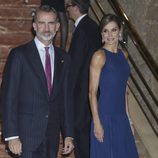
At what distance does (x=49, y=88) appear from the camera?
3898 millimetres

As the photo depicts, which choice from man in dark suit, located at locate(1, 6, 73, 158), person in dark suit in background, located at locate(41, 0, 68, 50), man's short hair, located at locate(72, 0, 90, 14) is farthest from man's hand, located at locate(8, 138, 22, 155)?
person in dark suit in background, located at locate(41, 0, 68, 50)

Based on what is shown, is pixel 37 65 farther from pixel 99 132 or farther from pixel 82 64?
pixel 82 64

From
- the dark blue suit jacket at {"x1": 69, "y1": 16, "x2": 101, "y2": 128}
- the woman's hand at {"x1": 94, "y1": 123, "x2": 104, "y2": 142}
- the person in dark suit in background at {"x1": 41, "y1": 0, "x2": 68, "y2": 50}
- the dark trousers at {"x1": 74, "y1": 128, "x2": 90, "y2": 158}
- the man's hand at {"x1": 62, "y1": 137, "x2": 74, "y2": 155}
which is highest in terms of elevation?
the person in dark suit in background at {"x1": 41, "y1": 0, "x2": 68, "y2": 50}

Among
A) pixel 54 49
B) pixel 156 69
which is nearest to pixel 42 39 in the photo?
pixel 54 49

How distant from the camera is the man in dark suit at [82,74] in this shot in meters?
5.16

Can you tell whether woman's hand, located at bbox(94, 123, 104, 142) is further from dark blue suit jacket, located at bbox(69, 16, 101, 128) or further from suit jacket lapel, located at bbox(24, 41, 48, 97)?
dark blue suit jacket, located at bbox(69, 16, 101, 128)

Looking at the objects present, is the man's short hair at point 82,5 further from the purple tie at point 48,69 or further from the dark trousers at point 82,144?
the purple tie at point 48,69

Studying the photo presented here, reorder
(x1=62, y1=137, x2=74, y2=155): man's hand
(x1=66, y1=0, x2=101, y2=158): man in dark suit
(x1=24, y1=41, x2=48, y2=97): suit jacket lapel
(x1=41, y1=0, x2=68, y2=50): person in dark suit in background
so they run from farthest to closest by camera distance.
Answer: (x1=41, y1=0, x2=68, y2=50): person in dark suit in background
(x1=66, y1=0, x2=101, y2=158): man in dark suit
(x1=62, y1=137, x2=74, y2=155): man's hand
(x1=24, y1=41, x2=48, y2=97): suit jacket lapel

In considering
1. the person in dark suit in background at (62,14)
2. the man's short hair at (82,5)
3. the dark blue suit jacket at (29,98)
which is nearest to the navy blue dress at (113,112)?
the dark blue suit jacket at (29,98)

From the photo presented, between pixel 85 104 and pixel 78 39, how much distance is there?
604 millimetres

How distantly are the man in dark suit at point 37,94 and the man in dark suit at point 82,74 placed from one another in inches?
45.9

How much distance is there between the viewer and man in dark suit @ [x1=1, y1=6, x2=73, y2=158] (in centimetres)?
375

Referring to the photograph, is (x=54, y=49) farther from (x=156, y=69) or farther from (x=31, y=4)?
(x=31, y=4)

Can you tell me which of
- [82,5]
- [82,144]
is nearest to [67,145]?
[82,144]
